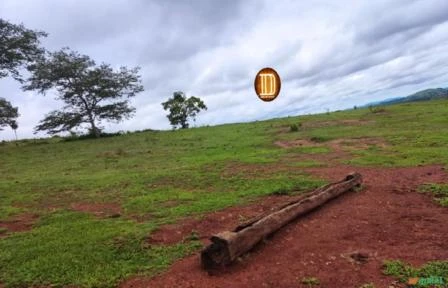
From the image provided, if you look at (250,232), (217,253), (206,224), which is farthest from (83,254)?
(250,232)

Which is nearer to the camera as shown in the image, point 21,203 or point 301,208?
point 301,208

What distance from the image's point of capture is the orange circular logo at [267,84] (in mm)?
6047

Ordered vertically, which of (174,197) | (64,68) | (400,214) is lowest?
(400,214)

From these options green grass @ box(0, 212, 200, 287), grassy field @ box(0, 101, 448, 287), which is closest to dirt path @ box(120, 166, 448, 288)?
green grass @ box(0, 212, 200, 287)

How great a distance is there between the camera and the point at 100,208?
9.45m

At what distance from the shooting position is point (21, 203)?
10.4m

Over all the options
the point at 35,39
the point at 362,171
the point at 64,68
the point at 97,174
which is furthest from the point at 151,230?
the point at 64,68

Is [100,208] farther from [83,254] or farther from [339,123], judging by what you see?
[339,123]

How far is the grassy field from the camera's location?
613 centimetres

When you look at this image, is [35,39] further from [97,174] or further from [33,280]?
[33,280]

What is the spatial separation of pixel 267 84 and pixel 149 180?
23.3 ft

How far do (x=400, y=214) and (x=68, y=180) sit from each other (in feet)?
33.6

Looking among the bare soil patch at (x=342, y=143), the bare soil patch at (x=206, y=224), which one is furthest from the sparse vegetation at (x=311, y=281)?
the bare soil patch at (x=342, y=143)

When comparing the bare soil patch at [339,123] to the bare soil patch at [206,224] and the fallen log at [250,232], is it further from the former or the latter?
the fallen log at [250,232]
